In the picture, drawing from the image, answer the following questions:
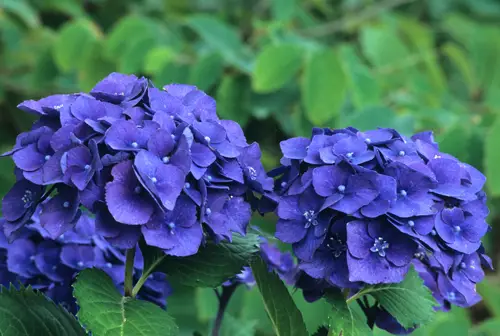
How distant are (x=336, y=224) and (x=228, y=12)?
151cm

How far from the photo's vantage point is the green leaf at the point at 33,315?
622mm

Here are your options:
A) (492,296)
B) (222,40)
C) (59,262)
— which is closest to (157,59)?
(222,40)

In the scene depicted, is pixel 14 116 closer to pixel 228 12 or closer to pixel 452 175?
pixel 228 12

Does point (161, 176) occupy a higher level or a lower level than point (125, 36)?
higher

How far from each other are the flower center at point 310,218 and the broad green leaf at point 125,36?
38.1 inches

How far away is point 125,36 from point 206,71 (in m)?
0.21

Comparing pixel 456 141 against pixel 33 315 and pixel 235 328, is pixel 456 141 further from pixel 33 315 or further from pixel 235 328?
pixel 33 315

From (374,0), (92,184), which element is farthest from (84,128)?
(374,0)

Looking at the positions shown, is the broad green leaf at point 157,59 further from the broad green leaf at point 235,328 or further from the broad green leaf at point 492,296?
the broad green leaf at point 492,296

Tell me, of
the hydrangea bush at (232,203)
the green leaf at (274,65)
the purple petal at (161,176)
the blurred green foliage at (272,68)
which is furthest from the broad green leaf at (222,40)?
the purple petal at (161,176)

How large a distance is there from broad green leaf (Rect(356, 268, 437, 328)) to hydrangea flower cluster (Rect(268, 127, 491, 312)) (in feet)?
0.09

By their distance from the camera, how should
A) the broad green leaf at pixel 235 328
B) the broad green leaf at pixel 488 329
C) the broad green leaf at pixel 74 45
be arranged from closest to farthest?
1. the broad green leaf at pixel 235 328
2. the broad green leaf at pixel 488 329
3. the broad green leaf at pixel 74 45

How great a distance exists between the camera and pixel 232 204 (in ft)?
→ 1.89

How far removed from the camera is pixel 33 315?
63 cm
